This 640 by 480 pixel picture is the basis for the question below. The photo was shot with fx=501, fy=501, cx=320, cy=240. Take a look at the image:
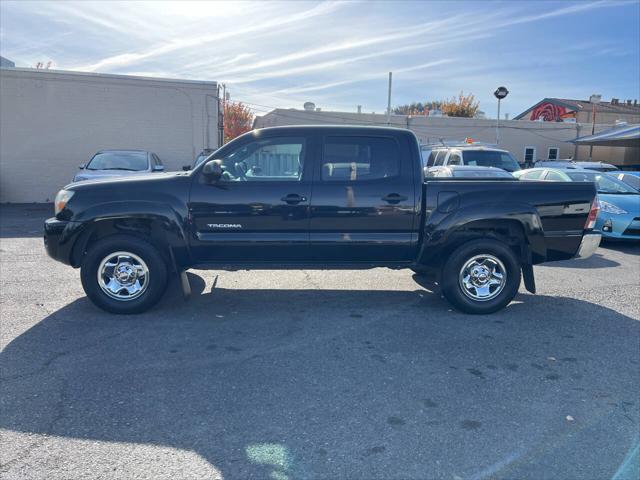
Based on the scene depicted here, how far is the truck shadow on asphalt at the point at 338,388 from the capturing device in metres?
3.02

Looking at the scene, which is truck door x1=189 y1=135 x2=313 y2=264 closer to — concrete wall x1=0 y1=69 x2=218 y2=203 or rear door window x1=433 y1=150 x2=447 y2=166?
rear door window x1=433 y1=150 x2=447 y2=166

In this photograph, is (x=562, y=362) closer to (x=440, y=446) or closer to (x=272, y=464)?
(x=440, y=446)

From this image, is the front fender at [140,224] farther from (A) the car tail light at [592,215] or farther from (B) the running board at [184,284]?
(A) the car tail light at [592,215]

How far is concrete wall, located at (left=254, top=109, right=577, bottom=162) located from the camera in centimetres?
2712

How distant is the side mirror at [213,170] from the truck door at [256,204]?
3.3 inches

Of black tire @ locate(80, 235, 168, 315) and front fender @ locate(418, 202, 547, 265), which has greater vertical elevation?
front fender @ locate(418, 202, 547, 265)

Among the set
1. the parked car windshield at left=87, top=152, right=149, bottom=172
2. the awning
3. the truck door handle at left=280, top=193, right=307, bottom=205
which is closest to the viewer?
the truck door handle at left=280, top=193, right=307, bottom=205

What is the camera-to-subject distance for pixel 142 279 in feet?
17.8

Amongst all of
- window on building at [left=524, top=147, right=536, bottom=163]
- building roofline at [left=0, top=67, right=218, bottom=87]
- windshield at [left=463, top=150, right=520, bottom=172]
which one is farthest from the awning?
building roofline at [left=0, top=67, right=218, bottom=87]

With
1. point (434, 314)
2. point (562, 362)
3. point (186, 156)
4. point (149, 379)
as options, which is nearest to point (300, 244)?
point (434, 314)

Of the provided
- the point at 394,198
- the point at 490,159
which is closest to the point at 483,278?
the point at 394,198

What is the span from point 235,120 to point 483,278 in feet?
126

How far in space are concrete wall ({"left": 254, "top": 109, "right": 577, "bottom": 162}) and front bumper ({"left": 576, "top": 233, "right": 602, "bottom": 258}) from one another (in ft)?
70.2

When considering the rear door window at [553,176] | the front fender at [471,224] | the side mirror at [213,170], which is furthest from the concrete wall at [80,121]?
the front fender at [471,224]
